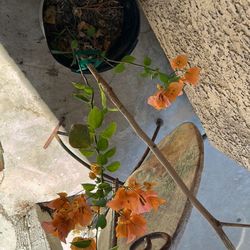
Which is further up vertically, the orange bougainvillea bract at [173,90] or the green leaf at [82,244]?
the orange bougainvillea bract at [173,90]

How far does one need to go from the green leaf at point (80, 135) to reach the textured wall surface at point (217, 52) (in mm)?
401

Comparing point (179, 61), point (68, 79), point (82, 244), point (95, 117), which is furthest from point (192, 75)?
point (68, 79)

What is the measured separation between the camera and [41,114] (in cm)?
183

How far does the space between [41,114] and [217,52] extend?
0.76m

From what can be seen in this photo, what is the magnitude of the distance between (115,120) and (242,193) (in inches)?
28.2

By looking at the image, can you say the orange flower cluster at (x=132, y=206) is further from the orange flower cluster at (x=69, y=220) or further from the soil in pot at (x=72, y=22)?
the soil in pot at (x=72, y=22)

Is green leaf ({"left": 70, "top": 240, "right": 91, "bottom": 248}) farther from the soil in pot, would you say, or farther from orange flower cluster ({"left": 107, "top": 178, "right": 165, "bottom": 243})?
the soil in pot

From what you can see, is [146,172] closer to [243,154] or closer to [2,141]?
[243,154]

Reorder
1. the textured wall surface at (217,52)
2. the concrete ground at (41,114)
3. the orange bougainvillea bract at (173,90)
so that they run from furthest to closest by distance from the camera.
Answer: the concrete ground at (41,114) → the orange bougainvillea bract at (173,90) → the textured wall surface at (217,52)

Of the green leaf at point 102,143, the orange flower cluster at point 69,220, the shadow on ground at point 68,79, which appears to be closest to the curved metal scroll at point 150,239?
the orange flower cluster at point 69,220

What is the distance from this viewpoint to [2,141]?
185 centimetres

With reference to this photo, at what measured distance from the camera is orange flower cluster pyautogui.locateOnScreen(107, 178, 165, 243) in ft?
3.48

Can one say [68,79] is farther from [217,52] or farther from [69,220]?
[69,220]

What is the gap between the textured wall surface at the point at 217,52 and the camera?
1.19 metres
